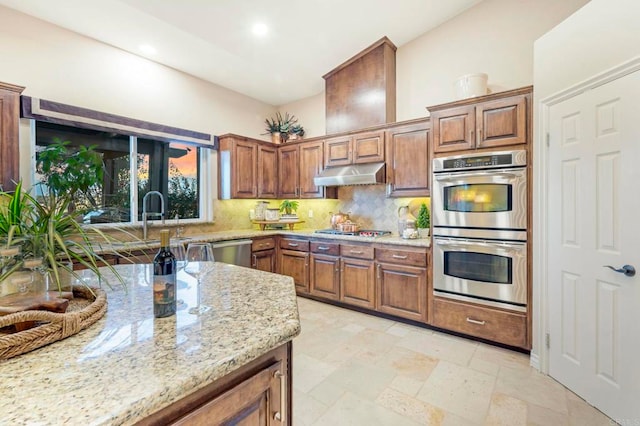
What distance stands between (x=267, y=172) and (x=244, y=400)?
4107mm

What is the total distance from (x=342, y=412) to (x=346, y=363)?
23.0 inches

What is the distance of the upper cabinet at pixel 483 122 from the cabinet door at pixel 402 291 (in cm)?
136

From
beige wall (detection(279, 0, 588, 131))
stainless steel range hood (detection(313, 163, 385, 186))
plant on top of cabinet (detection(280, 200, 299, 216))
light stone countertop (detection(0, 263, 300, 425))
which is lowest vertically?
light stone countertop (detection(0, 263, 300, 425))

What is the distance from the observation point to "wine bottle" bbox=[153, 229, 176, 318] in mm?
960

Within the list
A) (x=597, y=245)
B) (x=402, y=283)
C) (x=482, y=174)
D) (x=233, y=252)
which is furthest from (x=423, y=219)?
(x=233, y=252)

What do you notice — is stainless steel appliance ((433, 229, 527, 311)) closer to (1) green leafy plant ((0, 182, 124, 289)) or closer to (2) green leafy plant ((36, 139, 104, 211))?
(1) green leafy plant ((0, 182, 124, 289))

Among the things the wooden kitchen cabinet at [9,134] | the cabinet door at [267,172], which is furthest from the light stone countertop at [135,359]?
the cabinet door at [267,172]

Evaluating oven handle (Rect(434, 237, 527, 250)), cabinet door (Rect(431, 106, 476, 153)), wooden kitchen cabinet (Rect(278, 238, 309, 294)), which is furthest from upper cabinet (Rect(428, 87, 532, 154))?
wooden kitchen cabinet (Rect(278, 238, 309, 294))

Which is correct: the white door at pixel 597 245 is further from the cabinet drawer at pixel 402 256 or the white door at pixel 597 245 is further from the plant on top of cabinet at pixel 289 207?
the plant on top of cabinet at pixel 289 207

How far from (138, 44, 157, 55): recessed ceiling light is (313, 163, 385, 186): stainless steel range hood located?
2.52m

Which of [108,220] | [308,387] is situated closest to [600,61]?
[308,387]

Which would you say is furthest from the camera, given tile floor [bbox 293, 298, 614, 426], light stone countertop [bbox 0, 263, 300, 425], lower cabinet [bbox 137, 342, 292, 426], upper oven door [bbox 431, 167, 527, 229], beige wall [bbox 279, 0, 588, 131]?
beige wall [bbox 279, 0, 588, 131]

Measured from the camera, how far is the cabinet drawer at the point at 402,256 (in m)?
3.14

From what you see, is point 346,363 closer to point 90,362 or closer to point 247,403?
point 247,403
